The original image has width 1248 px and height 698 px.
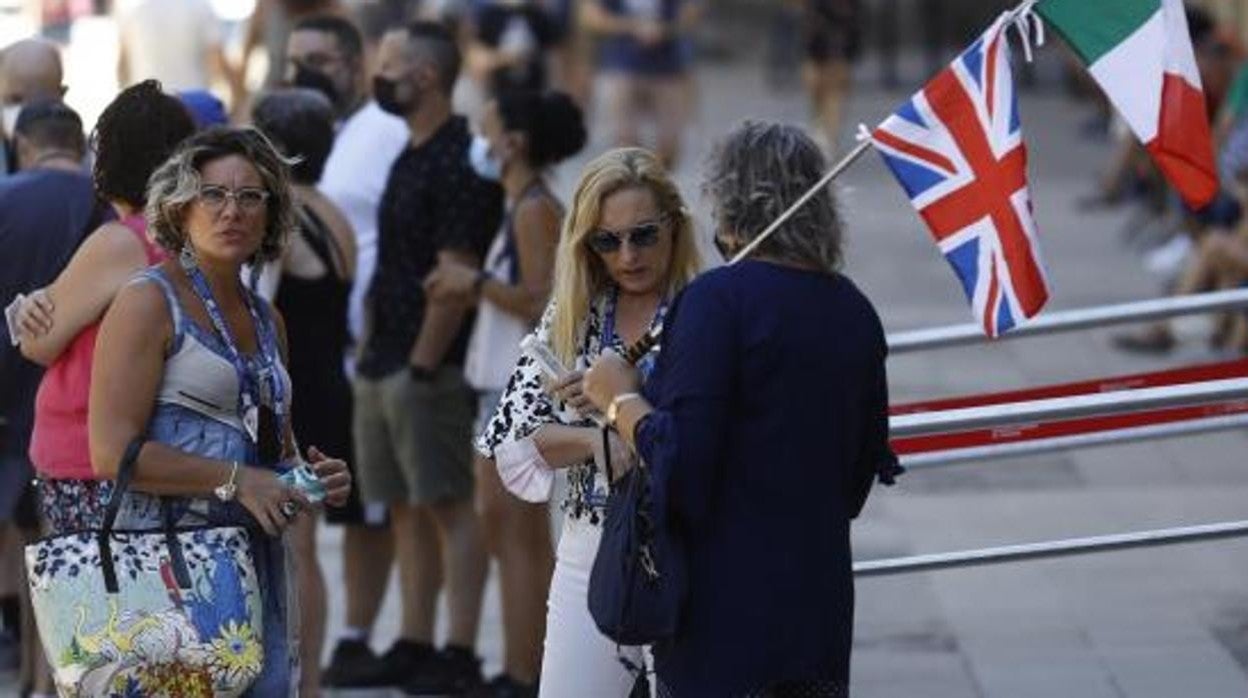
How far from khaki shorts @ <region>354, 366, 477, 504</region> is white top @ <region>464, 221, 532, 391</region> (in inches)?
13.3

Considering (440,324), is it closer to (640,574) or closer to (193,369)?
(193,369)

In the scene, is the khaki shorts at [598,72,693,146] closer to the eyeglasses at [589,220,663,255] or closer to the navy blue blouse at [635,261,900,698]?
the eyeglasses at [589,220,663,255]

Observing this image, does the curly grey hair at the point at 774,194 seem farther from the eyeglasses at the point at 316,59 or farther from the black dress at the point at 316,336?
the eyeglasses at the point at 316,59

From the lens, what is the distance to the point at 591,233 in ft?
Result: 22.1

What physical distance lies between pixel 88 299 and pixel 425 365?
284cm

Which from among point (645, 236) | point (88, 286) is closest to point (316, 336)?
point (88, 286)

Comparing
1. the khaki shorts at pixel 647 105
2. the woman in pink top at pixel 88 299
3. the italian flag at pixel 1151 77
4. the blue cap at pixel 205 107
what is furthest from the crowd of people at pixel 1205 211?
the woman in pink top at pixel 88 299

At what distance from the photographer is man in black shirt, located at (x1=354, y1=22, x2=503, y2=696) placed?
9.52 metres

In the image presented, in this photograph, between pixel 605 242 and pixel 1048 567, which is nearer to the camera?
pixel 605 242

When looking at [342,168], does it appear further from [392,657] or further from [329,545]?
[329,545]

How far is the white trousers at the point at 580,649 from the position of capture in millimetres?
6688

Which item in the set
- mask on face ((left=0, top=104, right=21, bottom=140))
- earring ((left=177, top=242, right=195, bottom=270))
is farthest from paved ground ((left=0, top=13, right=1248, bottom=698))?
mask on face ((left=0, top=104, right=21, bottom=140))

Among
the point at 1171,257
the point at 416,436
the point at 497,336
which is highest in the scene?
the point at 497,336

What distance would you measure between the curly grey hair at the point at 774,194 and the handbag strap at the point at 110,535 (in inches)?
46.9
